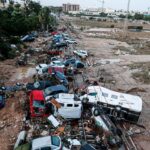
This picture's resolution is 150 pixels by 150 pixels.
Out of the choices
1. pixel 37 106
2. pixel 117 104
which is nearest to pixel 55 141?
pixel 37 106

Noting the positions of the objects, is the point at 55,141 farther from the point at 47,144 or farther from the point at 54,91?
the point at 54,91

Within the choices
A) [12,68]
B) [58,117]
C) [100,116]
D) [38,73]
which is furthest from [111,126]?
[12,68]

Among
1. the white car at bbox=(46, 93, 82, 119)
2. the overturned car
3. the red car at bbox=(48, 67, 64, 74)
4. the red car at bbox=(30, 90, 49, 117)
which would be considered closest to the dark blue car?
the red car at bbox=(30, 90, 49, 117)

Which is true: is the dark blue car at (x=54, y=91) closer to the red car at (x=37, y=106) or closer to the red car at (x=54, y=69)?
the red car at (x=37, y=106)

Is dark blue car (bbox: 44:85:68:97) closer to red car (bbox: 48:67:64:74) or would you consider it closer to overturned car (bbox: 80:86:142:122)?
overturned car (bbox: 80:86:142:122)

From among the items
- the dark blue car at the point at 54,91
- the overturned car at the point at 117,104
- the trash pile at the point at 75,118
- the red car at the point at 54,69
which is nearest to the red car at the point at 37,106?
the trash pile at the point at 75,118
